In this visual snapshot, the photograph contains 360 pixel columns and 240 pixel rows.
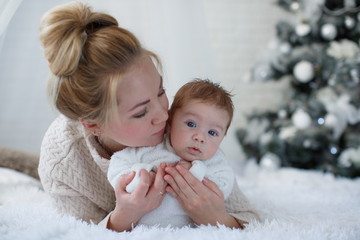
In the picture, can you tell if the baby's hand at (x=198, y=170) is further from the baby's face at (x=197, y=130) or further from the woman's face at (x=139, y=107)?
the woman's face at (x=139, y=107)

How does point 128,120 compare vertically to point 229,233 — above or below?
above

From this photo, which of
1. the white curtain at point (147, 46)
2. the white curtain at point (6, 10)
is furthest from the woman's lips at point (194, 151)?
the white curtain at point (147, 46)

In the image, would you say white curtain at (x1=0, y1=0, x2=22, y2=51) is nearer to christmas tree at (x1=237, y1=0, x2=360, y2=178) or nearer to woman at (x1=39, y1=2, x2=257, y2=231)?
woman at (x1=39, y1=2, x2=257, y2=231)

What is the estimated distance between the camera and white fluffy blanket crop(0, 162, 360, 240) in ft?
4.12

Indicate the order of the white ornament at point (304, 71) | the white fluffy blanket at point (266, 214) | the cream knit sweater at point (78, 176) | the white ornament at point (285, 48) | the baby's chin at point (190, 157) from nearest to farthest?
the white fluffy blanket at point (266, 214), the baby's chin at point (190, 157), the cream knit sweater at point (78, 176), the white ornament at point (304, 71), the white ornament at point (285, 48)

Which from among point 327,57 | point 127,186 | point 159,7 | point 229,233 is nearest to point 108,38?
point 127,186

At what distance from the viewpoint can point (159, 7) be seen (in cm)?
256

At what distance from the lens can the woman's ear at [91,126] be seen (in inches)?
54.8

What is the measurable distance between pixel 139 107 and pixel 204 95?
213mm

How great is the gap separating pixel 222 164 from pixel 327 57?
1458 millimetres

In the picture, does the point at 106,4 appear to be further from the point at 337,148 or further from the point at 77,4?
the point at 337,148

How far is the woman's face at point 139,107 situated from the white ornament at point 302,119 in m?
1.41

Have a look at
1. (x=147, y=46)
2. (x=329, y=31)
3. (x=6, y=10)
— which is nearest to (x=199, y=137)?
(x=6, y=10)

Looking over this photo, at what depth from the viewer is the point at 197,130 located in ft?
4.41
